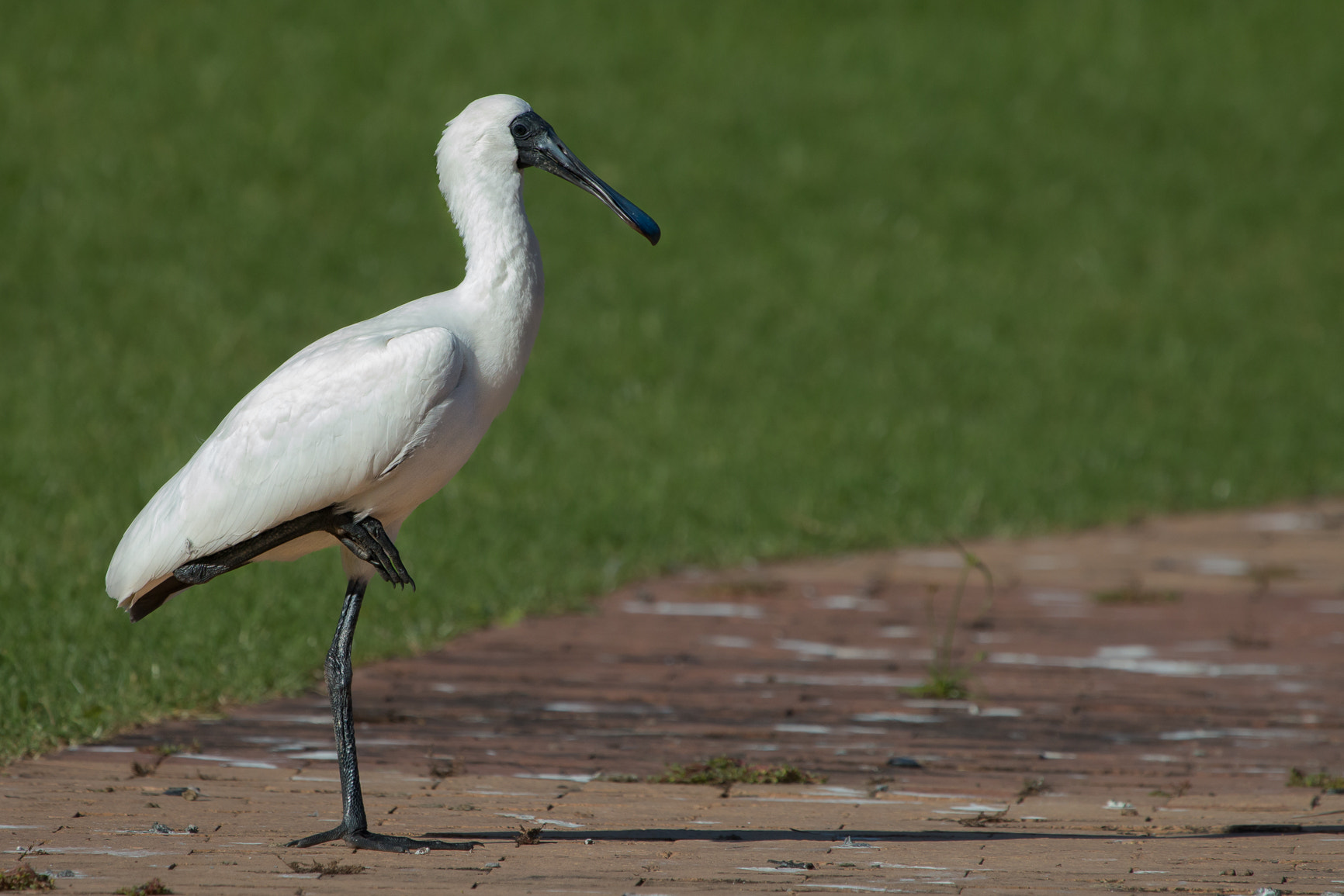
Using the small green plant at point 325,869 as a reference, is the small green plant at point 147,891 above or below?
above

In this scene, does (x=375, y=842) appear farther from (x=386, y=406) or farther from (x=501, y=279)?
(x=501, y=279)

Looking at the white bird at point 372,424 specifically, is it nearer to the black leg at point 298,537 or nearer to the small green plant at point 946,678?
the black leg at point 298,537

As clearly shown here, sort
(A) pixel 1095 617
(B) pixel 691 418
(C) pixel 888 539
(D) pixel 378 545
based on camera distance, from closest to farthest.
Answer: (D) pixel 378 545 → (A) pixel 1095 617 → (C) pixel 888 539 → (B) pixel 691 418

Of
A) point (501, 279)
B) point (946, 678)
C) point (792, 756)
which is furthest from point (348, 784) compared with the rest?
point (946, 678)

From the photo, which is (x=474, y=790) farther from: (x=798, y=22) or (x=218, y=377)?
(x=798, y=22)

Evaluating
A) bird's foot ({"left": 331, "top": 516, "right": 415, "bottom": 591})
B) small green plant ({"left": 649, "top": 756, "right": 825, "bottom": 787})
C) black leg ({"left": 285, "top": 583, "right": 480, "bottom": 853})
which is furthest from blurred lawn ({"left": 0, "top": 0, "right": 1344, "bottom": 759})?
small green plant ({"left": 649, "top": 756, "right": 825, "bottom": 787})

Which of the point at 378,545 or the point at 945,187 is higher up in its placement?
the point at 945,187

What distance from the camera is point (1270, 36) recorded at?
65.1 ft

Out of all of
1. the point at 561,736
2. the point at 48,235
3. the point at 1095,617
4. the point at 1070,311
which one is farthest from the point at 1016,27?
the point at 561,736

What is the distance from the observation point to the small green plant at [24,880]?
151 inches

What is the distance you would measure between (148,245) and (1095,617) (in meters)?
9.32

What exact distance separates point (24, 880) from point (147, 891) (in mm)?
298

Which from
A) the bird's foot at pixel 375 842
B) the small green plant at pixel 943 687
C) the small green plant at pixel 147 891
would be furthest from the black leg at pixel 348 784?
the small green plant at pixel 943 687

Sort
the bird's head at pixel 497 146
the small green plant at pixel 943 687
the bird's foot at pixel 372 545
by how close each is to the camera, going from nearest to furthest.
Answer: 1. the bird's foot at pixel 372 545
2. the bird's head at pixel 497 146
3. the small green plant at pixel 943 687
